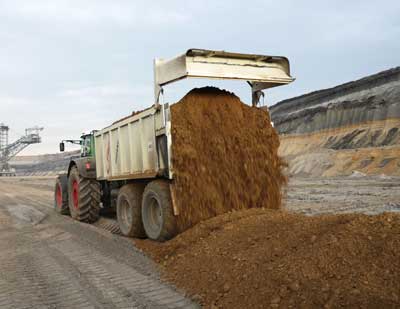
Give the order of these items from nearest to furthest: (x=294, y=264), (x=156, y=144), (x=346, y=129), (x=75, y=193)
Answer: (x=294, y=264), (x=156, y=144), (x=75, y=193), (x=346, y=129)

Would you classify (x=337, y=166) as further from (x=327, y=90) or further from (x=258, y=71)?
(x=258, y=71)

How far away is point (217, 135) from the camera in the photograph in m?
7.54

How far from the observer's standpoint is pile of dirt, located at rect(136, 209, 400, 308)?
3906mm

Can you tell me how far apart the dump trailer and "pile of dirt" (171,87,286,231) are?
0.75ft

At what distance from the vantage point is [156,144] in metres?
7.48

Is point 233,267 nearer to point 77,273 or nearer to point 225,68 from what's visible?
point 77,273

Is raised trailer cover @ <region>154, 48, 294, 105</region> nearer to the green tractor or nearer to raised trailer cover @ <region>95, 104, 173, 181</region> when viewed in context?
raised trailer cover @ <region>95, 104, 173, 181</region>

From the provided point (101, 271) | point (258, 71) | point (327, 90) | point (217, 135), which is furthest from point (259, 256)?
point (327, 90)

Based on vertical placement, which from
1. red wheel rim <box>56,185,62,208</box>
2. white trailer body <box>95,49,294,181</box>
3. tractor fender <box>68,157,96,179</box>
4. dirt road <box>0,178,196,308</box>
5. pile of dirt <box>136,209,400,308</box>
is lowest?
dirt road <box>0,178,196,308</box>

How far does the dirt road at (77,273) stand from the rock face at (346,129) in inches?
751

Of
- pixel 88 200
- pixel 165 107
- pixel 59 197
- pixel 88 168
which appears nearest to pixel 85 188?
pixel 88 200

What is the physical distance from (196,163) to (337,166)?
22.5 meters

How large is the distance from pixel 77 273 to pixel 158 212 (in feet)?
6.84

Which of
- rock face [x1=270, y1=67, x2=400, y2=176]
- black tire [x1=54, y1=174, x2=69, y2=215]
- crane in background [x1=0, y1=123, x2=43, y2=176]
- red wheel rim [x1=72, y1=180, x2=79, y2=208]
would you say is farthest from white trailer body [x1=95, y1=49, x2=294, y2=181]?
crane in background [x1=0, y1=123, x2=43, y2=176]
